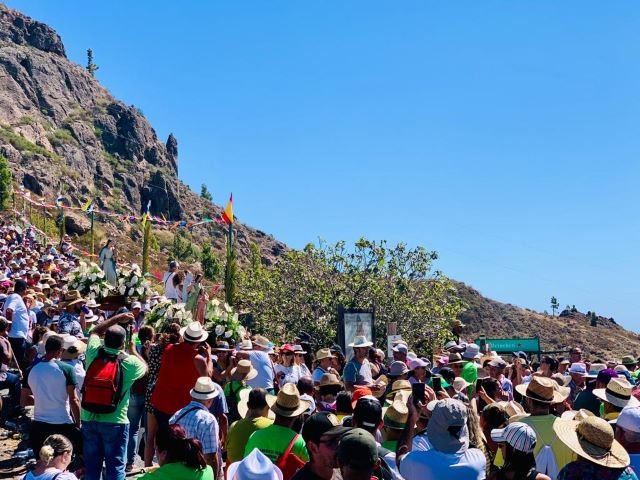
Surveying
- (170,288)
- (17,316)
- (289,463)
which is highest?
(170,288)

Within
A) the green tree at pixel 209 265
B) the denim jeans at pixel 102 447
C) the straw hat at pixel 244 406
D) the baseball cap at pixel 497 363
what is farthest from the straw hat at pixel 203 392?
the green tree at pixel 209 265

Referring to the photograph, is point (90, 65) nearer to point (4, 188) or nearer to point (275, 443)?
point (4, 188)

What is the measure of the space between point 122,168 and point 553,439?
393ft

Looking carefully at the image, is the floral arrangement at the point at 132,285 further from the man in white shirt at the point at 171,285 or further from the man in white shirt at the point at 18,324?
the man in white shirt at the point at 171,285

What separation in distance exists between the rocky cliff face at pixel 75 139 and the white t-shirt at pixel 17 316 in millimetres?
74439

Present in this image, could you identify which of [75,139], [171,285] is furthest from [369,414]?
[75,139]

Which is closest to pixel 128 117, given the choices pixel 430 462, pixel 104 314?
pixel 104 314

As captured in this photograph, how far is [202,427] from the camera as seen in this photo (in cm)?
473

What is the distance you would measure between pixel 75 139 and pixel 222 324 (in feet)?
361

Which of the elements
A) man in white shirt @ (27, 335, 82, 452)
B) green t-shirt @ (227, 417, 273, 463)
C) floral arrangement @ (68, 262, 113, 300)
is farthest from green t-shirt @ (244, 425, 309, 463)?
floral arrangement @ (68, 262, 113, 300)

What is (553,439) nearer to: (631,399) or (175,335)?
(631,399)

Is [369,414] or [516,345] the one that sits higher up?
[516,345]

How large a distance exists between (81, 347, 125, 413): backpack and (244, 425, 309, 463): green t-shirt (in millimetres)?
1903

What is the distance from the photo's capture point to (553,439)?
15.7 ft
